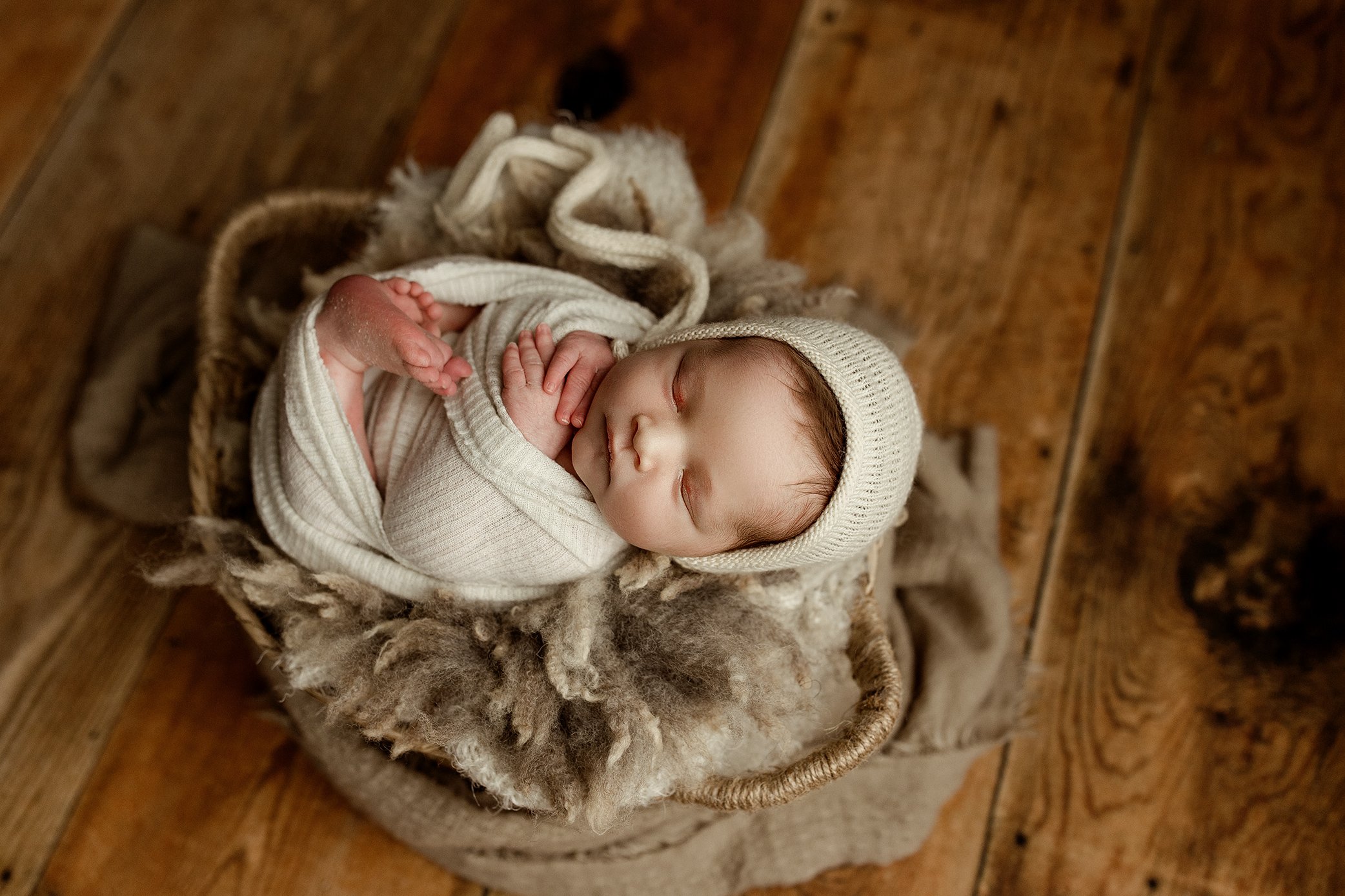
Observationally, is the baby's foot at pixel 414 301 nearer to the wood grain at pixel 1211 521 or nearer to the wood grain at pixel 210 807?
the wood grain at pixel 210 807

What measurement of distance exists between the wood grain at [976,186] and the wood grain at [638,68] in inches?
2.2

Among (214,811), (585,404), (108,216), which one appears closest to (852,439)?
(585,404)

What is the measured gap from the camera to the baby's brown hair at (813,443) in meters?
0.97

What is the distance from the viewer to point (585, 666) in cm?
99

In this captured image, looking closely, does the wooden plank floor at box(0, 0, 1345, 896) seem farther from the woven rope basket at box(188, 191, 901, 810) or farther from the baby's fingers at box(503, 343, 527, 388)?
the baby's fingers at box(503, 343, 527, 388)

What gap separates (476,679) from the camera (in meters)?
1.00

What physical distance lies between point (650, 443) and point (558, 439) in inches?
5.9

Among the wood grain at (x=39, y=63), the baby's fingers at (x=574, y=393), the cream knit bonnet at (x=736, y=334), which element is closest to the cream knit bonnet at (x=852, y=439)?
the cream knit bonnet at (x=736, y=334)

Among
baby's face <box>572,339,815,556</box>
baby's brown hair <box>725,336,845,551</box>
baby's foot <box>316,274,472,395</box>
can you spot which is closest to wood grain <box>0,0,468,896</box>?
baby's foot <box>316,274,472,395</box>

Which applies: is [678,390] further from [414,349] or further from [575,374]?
[414,349]

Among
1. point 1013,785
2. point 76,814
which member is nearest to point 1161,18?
point 1013,785

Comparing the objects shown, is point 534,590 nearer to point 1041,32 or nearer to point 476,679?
point 476,679

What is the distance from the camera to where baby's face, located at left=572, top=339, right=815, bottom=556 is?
3.17ft

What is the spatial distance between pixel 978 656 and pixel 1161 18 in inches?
46.9
